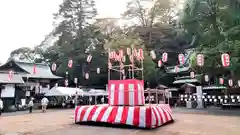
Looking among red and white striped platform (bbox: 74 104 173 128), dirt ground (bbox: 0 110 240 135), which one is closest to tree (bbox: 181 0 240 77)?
dirt ground (bbox: 0 110 240 135)

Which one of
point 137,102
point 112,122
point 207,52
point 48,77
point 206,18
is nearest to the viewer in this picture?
point 112,122

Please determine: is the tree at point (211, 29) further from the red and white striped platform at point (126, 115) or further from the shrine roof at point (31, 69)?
the shrine roof at point (31, 69)

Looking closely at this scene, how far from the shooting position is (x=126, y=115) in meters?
9.59

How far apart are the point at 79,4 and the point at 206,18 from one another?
25.8m

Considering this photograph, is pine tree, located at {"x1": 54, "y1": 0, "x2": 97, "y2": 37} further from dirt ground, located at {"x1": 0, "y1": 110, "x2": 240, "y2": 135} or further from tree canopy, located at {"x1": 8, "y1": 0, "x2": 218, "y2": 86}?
dirt ground, located at {"x1": 0, "y1": 110, "x2": 240, "y2": 135}

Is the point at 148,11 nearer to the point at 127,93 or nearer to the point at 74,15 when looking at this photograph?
the point at 74,15

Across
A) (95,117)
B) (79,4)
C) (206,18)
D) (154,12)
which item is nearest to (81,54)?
(79,4)

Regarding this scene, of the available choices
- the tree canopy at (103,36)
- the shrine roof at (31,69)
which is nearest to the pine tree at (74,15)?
the tree canopy at (103,36)

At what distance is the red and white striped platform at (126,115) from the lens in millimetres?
9219

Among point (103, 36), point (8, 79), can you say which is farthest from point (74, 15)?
point (8, 79)

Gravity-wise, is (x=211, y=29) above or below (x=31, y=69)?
above

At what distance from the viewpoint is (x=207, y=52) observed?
1959 cm

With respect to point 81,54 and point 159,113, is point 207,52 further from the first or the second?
point 81,54

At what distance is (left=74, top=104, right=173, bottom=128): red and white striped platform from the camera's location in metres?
9.22
